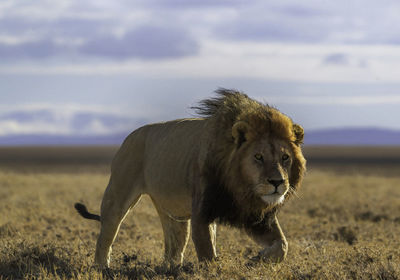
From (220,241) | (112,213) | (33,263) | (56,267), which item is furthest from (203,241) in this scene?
(220,241)

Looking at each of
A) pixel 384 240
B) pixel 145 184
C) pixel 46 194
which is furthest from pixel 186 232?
pixel 46 194

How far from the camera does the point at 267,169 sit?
6688 millimetres

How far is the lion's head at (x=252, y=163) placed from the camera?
265 inches

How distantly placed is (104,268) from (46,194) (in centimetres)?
1449

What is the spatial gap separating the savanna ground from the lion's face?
752 millimetres

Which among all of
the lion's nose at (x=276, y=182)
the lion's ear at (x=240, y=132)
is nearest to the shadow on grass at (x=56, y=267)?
the lion's nose at (x=276, y=182)

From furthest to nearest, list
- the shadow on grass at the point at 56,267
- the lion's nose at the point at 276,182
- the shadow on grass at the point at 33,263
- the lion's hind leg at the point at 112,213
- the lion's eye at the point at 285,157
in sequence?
the lion's hind leg at the point at 112,213, the shadow on grass at the point at 33,263, the shadow on grass at the point at 56,267, the lion's eye at the point at 285,157, the lion's nose at the point at 276,182

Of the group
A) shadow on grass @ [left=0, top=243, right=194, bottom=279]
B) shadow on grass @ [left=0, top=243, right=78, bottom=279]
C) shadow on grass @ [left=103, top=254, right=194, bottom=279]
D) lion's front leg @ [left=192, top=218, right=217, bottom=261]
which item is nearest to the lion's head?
lion's front leg @ [left=192, top=218, right=217, bottom=261]

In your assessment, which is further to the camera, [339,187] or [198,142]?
[339,187]

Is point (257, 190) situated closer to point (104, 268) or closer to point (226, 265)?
point (226, 265)

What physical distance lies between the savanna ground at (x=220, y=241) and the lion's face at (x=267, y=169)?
752mm

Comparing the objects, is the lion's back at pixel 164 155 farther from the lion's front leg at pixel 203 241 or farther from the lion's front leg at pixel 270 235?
the lion's front leg at pixel 270 235

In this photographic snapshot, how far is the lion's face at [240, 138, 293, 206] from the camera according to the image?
21.8 feet

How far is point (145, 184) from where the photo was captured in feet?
28.7
